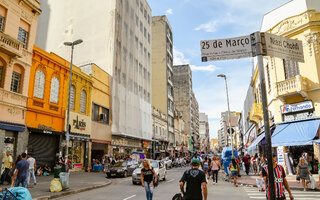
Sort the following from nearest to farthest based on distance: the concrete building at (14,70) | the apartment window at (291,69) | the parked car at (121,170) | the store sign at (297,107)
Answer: the concrete building at (14,70) < the store sign at (297,107) < the apartment window at (291,69) < the parked car at (121,170)

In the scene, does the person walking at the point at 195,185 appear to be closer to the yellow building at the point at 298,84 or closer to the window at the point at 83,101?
the yellow building at the point at 298,84

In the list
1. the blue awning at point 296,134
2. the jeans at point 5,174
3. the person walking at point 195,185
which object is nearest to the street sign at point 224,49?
the person walking at point 195,185

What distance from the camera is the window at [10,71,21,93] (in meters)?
17.9

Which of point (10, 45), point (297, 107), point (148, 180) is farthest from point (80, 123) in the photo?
point (297, 107)

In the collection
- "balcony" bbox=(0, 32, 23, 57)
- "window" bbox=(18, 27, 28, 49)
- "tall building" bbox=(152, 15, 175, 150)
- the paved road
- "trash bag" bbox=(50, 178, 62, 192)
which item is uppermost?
"tall building" bbox=(152, 15, 175, 150)

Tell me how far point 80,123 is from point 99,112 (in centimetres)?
473

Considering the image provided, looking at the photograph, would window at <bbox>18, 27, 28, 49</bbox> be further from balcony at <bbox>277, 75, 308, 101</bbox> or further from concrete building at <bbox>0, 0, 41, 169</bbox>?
balcony at <bbox>277, 75, 308, 101</bbox>

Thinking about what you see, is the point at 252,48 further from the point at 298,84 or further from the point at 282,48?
the point at 298,84

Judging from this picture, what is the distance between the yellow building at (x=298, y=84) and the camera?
17.6 m

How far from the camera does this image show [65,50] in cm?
3556

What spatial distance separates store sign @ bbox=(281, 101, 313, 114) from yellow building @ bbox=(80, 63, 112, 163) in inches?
777

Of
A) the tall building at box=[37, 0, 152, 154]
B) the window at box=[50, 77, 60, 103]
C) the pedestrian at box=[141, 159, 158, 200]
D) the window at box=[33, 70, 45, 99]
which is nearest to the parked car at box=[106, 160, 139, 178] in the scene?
the window at box=[50, 77, 60, 103]

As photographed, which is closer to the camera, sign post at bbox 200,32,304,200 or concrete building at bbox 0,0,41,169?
sign post at bbox 200,32,304,200

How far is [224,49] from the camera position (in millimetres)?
4434
